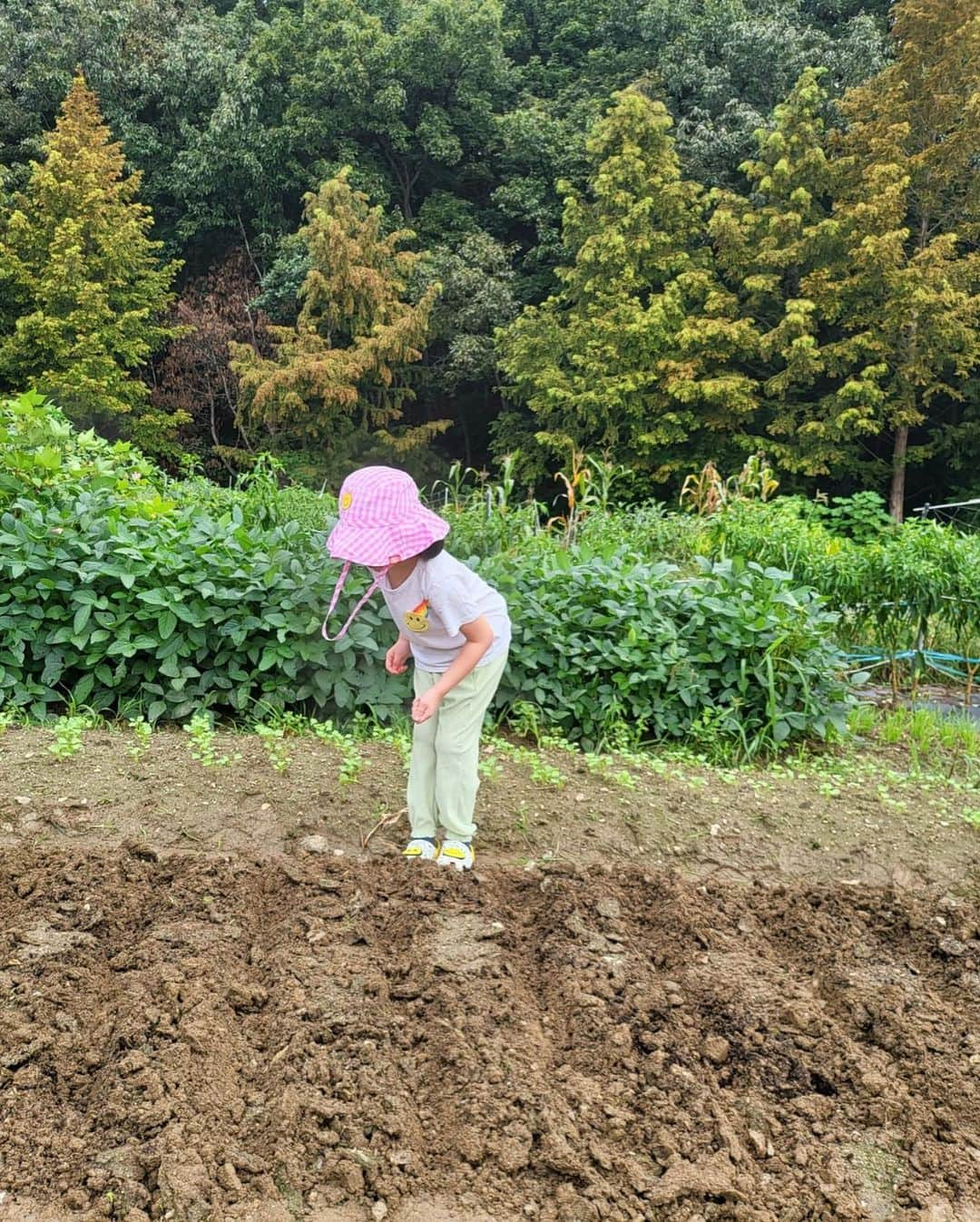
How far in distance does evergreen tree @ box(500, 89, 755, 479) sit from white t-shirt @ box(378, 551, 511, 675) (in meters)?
16.7

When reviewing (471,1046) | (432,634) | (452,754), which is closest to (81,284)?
(432,634)

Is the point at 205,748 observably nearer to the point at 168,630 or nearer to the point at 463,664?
the point at 168,630

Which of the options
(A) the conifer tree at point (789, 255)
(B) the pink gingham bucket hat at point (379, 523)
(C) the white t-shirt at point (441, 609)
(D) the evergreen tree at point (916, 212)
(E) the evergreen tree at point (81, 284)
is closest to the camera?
(B) the pink gingham bucket hat at point (379, 523)

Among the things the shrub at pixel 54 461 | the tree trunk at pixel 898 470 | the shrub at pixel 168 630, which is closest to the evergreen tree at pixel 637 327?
the tree trunk at pixel 898 470

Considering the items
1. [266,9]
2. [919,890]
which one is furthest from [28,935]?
[266,9]

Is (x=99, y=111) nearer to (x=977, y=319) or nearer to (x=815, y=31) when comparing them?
(x=815, y=31)

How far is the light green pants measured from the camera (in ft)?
9.68

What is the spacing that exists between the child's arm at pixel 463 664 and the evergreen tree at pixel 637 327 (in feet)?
55.2

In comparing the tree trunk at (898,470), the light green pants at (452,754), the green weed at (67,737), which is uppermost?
the light green pants at (452,754)

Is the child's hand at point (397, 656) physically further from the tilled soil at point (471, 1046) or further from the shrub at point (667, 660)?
the shrub at point (667, 660)

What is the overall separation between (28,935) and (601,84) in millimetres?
25053

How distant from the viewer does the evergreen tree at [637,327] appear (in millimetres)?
19047

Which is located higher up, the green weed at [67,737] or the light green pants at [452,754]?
the light green pants at [452,754]

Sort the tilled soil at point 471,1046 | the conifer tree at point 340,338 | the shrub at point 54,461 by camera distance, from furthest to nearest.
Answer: the conifer tree at point 340,338, the shrub at point 54,461, the tilled soil at point 471,1046
